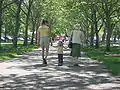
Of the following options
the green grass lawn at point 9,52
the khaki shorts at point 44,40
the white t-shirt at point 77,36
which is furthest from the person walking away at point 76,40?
the green grass lawn at point 9,52

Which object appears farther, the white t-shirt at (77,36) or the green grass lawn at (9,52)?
the green grass lawn at (9,52)

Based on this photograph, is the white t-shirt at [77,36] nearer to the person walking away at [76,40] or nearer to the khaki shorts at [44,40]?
the person walking away at [76,40]

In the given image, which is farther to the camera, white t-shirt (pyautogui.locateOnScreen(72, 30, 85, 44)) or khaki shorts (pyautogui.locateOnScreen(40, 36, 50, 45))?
khaki shorts (pyautogui.locateOnScreen(40, 36, 50, 45))

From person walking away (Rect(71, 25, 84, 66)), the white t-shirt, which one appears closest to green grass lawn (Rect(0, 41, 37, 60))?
person walking away (Rect(71, 25, 84, 66))

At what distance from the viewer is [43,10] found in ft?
212

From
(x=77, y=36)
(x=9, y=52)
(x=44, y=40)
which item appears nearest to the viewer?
(x=77, y=36)

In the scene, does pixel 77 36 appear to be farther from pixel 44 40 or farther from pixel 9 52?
pixel 9 52

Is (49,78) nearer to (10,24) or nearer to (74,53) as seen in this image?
(74,53)

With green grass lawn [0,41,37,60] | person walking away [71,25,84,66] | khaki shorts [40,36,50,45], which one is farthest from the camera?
green grass lawn [0,41,37,60]

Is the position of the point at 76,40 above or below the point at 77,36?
below

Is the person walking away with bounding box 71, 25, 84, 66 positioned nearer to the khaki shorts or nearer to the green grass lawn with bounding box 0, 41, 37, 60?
the khaki shorts

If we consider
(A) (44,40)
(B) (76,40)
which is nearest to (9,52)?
(A) (44,40)

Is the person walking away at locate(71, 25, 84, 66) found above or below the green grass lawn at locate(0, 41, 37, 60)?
above

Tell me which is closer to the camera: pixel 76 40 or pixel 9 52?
pixel 76 40
